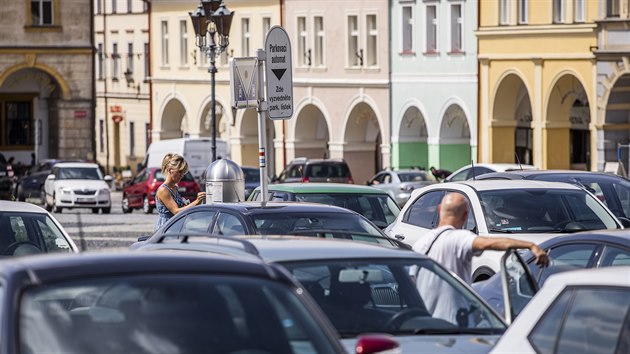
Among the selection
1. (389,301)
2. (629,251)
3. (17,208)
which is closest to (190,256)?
(389,301)

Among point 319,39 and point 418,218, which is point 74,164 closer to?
point 319,39

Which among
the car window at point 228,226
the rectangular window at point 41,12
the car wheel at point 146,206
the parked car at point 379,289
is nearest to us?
the parked car at point 379,289

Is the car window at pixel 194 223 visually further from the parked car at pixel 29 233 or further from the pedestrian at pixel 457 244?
the pedestrian at pixel 457 244

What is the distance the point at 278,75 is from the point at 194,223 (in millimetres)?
5159

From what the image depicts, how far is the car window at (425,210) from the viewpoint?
1762 centimetres

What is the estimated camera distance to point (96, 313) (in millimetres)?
6934

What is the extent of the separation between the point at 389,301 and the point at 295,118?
5350 centimetres

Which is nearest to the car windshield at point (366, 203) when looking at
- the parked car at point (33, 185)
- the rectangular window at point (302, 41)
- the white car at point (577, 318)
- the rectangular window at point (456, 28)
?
the white car at point (577, 318)

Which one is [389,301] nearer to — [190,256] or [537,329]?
[537,329]

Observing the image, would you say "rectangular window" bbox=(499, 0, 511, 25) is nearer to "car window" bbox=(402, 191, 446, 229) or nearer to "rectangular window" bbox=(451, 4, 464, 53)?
"rectangular window" bbox=(451, 4, 464, 53)

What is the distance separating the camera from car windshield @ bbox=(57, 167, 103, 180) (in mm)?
52378

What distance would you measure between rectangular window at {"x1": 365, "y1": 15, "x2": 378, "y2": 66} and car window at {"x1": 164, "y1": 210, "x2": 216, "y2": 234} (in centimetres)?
4406

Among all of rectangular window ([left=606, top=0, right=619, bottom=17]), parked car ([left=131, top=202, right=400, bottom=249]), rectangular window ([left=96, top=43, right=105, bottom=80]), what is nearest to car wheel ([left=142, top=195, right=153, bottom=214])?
rectangular window ([left=606, top=0, right=619, bottom=17])

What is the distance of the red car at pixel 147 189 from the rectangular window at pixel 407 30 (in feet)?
30.4
